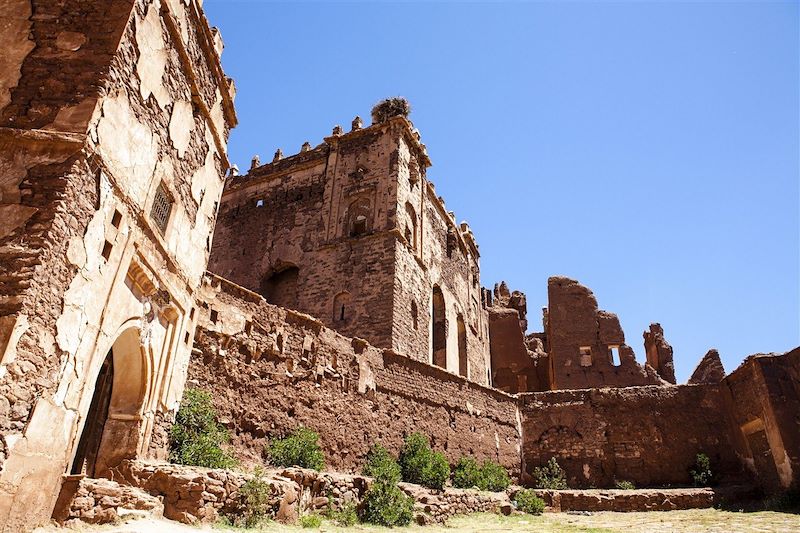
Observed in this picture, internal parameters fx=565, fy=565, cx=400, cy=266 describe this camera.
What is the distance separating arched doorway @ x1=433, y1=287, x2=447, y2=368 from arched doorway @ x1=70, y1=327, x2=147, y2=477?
54.4 feet

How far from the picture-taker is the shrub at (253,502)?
7793 millimetres

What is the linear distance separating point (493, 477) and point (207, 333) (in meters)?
9.06

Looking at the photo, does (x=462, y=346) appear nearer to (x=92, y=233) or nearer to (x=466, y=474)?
(x=466, y=474)

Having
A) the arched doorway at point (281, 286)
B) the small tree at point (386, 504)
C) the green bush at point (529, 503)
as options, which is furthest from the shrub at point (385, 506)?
the arched doorway at point (281, 286)

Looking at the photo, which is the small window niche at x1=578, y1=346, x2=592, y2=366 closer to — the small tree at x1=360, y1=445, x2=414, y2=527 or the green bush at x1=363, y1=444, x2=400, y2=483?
the green bush at x1=363, y1=444, x2=400, y2=483

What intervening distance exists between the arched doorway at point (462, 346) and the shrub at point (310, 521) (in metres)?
17.8

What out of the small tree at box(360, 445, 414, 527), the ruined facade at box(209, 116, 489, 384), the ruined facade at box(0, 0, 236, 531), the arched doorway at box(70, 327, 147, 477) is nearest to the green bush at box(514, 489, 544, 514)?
the small tree at box(360, 445, 414, 527)

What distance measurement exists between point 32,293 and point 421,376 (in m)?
10.6

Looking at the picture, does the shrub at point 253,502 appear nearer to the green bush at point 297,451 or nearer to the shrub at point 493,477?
the green bush at point 297,451

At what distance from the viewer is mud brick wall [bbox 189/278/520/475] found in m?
→ 10.6

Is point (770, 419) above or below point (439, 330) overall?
below

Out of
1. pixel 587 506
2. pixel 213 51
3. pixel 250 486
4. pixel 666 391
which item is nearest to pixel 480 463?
pixel 587 506

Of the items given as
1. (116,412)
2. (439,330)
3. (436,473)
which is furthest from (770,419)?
(116,412)

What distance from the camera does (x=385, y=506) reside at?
10258mm
